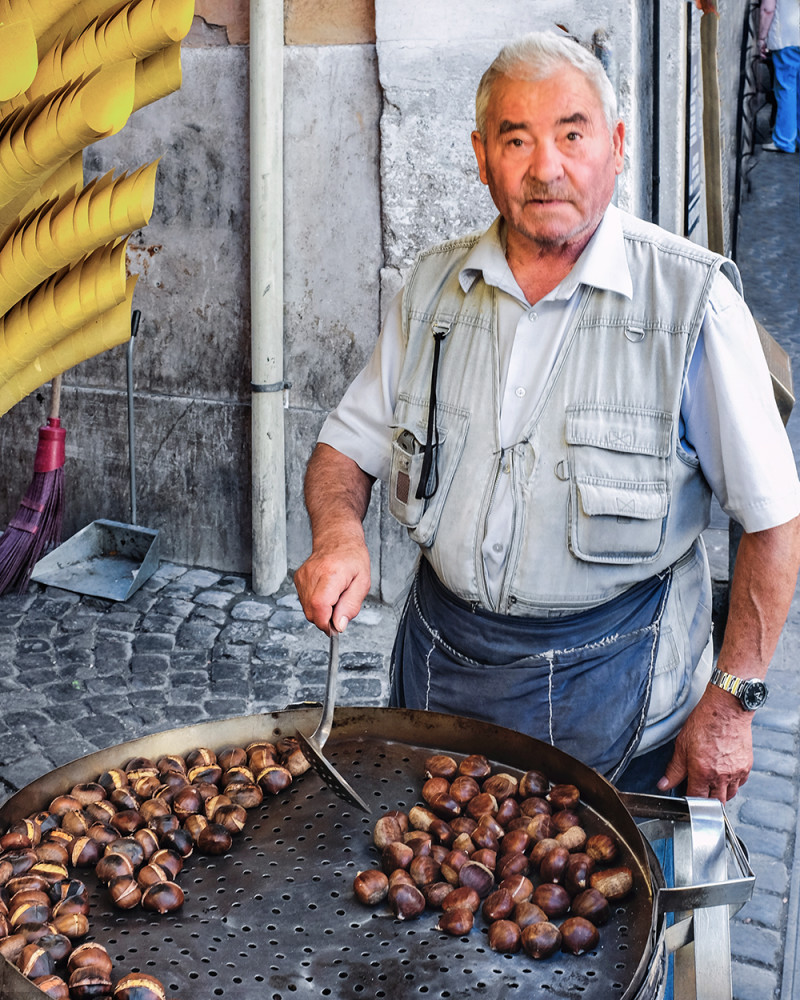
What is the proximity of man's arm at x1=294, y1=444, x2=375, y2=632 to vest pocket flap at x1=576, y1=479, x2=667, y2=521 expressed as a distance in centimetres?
43

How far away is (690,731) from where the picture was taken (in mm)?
2148

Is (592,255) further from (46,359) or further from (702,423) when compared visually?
(46,359)

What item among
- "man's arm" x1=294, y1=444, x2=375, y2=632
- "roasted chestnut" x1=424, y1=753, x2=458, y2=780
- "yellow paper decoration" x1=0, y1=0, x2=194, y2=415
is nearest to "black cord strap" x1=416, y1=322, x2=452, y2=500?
"man's arm" x1=294, y1=444, x2=375, y2=632

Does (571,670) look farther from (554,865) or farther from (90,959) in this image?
(90,959)

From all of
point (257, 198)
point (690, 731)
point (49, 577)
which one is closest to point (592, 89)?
point (690, 731)

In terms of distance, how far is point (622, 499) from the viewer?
205cm

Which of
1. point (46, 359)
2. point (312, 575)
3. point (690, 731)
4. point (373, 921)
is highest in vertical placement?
point (46, 359)

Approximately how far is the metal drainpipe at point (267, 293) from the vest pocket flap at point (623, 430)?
308cm

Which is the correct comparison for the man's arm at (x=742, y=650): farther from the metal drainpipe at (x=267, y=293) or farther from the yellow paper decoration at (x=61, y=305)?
the metal drainpipe at (x=267, y=293)

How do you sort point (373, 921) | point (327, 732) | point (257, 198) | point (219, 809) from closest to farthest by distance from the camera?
point (373, 921)
point (219, 809)
point (327, 732)
point (257, 198)

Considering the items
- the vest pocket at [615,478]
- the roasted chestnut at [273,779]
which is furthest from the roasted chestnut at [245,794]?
the vest pocket at [615,478]

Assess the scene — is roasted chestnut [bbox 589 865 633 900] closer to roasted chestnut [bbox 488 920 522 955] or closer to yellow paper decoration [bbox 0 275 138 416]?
roasted chestnut [bbox 488 920 522 955]

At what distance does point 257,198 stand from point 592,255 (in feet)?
9.94

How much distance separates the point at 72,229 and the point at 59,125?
23 centimetres
